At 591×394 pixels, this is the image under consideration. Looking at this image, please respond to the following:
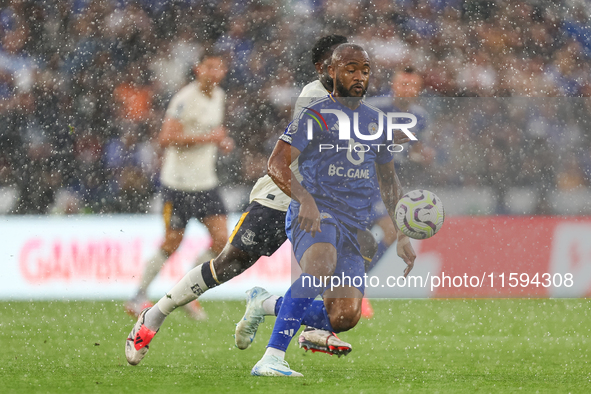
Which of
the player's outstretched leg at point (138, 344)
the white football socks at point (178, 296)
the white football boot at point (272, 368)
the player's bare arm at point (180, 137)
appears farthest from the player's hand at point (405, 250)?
the player's bare arm at point (180, 137)

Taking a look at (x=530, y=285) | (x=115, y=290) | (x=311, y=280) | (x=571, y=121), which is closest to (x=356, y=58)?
(x=311, y=280)

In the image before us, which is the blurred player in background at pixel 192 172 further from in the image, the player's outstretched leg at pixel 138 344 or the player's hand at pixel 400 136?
the player's hand at pixel 400 136

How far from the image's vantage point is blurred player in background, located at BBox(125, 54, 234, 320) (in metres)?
5.17

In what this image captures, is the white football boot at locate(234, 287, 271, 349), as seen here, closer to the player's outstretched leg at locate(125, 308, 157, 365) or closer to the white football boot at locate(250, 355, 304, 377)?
the player's outstretched leg at locate(125, 308, 157, 365)

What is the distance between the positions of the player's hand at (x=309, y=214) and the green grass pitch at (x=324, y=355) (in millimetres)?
592

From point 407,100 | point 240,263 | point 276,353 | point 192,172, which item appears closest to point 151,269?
point 192,172

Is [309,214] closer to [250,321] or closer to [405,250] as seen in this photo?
[405,250]

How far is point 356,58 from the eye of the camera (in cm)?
342

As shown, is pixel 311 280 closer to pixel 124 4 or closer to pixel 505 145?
pixel 505 145

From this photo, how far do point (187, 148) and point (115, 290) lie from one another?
1.79 metres

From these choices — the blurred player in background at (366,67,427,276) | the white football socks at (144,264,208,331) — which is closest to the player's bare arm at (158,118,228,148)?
the blurred player in background at (366,67,427,276)

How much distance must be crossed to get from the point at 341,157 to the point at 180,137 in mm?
2261

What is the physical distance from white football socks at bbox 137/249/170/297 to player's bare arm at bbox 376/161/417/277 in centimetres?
Answer: 197

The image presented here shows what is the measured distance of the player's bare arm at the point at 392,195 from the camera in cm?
359
